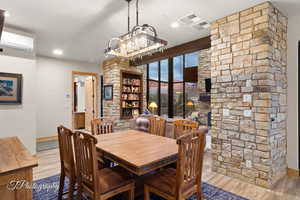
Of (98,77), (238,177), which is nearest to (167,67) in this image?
(98,77)

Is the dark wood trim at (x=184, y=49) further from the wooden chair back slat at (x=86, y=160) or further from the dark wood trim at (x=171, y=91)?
the wooden chair back slat at (x=86, y=160)

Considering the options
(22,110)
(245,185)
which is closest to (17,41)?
(22,110)

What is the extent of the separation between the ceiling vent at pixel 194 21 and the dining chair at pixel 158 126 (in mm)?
1758

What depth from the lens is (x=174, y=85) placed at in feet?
24.8

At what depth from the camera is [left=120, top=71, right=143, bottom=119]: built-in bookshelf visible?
19.3 ft

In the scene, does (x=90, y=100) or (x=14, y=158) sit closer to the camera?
(x=14, y=158)

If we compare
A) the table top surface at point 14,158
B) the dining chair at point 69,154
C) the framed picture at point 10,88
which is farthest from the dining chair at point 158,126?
the framed picture at point 10,88

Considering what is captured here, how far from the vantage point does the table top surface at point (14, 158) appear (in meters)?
1.26

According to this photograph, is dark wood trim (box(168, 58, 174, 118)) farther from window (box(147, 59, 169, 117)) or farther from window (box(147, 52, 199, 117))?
window (box(147, 59, 169, 117))

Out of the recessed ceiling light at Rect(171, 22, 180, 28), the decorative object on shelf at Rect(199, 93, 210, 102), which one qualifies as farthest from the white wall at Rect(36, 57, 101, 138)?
the decorative object on shelf at Rect(199, 93, 210, 102)

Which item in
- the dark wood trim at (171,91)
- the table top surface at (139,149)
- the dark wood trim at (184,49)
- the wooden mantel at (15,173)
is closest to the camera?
the wooden mantel at (15,173)

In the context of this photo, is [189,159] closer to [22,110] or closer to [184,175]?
[184,175]

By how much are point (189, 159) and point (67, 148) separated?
130cm

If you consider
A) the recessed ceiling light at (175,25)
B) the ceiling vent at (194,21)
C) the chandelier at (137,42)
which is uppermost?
the recessed ceiling light at (175,25)
